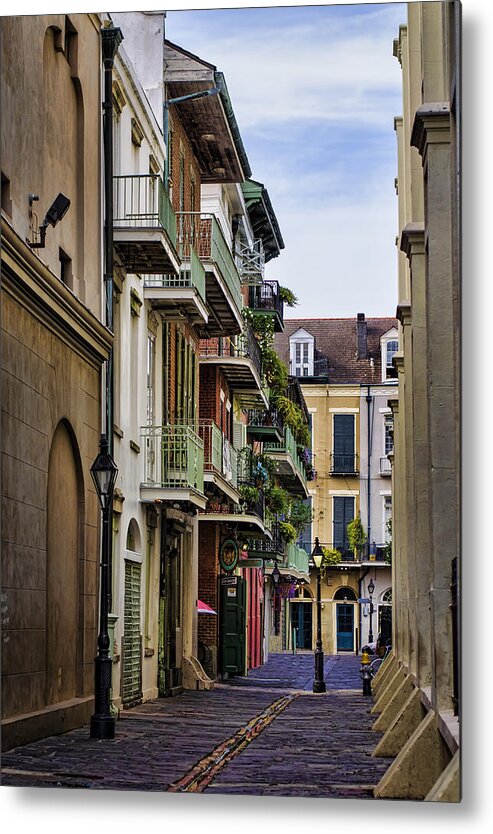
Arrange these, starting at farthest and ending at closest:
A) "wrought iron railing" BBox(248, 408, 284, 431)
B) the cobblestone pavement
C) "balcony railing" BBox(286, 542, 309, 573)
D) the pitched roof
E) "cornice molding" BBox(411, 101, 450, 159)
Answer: "wrought iron railing" BBox(248, 408, 284, 431), "balcony railing" BBox(286, 542, 309, 573), the pitched roof, the cobblestone pavement, "cornice molding" BBox(411, 101, 450, 159)

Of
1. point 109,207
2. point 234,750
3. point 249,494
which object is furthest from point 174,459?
point 234,750

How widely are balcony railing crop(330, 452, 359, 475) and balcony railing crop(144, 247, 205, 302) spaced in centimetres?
191

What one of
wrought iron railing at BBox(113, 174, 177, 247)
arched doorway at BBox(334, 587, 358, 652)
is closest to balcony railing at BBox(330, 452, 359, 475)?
arched doorway at BBox(334, 587, 358, 652)

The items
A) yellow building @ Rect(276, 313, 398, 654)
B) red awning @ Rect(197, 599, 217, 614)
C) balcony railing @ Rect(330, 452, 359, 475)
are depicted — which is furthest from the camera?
red awning @ Rect(197, 599, 217, 614)

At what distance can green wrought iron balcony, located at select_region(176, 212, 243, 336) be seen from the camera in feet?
41.9

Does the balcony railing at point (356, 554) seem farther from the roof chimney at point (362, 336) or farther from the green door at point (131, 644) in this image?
the green door at point (131, 644)

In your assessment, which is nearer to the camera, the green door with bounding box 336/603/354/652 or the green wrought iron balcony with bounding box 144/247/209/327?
the green door with bounding box 336/603/354/652

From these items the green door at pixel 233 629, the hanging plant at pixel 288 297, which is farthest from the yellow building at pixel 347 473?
the green door at pixel 233 629

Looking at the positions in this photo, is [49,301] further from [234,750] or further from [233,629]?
[233,629]

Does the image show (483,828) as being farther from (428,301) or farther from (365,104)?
(365,104)

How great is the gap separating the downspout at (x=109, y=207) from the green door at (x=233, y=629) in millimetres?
1899

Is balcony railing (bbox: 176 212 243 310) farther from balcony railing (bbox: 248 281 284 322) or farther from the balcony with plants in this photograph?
balcony railing (bbox: 248 281 284 322)

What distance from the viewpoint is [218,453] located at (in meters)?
12.6

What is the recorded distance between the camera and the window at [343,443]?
1128cm
